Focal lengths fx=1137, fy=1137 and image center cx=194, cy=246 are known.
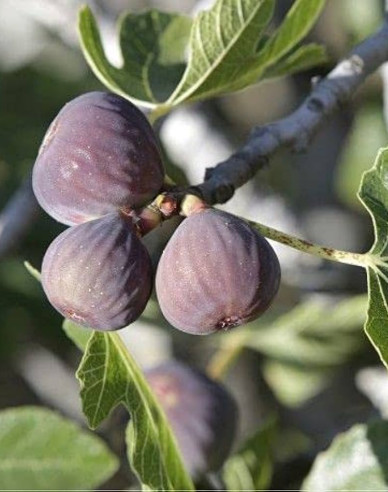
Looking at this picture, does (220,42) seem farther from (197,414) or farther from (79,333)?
(197,414)

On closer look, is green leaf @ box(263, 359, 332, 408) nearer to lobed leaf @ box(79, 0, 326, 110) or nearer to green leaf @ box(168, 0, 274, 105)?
lobed leaf @ box(79, 0, 326, 110)

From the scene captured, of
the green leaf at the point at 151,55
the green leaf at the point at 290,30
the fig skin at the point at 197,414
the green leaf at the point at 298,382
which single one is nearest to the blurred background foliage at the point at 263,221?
the green leaf at the point at 298,382

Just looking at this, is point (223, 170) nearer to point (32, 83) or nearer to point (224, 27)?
point (224, 27)

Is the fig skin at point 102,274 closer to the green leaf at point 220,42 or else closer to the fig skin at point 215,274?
the fig skin at point 215,274

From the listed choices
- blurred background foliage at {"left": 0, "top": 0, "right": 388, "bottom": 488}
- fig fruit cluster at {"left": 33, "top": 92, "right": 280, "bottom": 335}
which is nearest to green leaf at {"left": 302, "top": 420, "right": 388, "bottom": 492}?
blurred background foliage at {"left": 0, "top": 0, "right": 388, "bottom": 488}

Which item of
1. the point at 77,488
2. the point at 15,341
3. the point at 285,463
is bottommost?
the point at 15,341

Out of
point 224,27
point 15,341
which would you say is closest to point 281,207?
point 15,341

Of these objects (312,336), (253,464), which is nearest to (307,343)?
(312,336)
